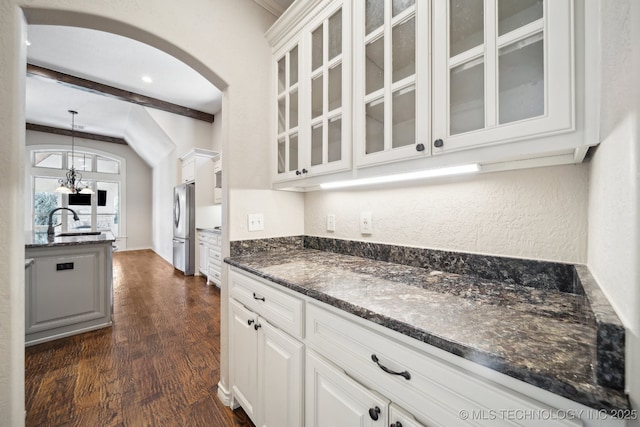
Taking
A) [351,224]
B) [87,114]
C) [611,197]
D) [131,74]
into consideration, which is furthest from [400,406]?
[87,114]

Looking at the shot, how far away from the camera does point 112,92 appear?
3.99 metres

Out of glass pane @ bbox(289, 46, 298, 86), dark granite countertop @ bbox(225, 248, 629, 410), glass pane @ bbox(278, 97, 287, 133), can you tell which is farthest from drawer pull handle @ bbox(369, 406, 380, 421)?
glass pane @ bbox(289, 46, 298, 86)

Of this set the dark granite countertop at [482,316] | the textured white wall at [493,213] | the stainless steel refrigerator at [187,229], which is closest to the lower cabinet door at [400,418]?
the dark granite countertop at [482,316]

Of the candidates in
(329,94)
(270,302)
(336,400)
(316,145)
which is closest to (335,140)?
(316,145)

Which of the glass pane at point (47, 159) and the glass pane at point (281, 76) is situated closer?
the glass pane at point (281, 76)

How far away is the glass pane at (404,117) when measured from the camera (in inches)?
40.4

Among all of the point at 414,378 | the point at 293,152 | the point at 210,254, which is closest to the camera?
the point at 414,378

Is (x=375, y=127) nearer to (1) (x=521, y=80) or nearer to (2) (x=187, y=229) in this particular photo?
Answer: (1) (x=521, y=80)

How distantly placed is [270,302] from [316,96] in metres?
1.13

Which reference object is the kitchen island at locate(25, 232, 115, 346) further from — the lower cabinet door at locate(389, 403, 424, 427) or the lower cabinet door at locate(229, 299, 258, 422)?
Result: the lower cabinet door at locate(389, 403, 424, 427)

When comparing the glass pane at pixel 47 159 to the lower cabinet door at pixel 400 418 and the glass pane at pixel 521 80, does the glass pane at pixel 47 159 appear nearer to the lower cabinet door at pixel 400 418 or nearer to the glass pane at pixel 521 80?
the lower cabinet door at pixel 400 418

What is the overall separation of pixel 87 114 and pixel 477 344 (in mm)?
7650

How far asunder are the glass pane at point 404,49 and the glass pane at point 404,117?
0.23 ft

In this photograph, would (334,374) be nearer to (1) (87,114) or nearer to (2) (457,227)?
(2) (457,227)
